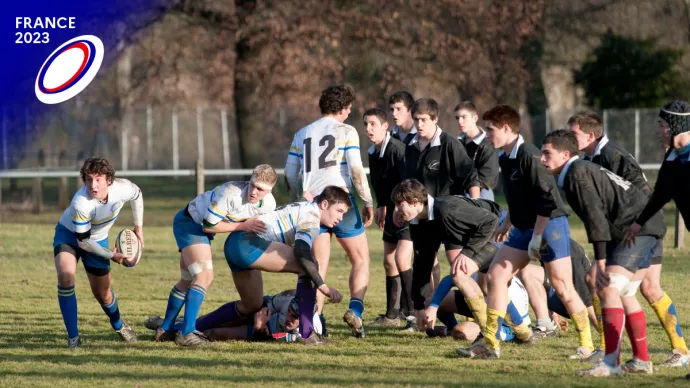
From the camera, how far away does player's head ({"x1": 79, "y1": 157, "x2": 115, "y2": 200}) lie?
7.81 meters

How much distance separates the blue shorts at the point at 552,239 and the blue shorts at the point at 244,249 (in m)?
1.87

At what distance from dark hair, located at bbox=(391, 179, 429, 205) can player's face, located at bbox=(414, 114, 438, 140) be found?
1413mm

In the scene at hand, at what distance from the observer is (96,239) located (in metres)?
8.24

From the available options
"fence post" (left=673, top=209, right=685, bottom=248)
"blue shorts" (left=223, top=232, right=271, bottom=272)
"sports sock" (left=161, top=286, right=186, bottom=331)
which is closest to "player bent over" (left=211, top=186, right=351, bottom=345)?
"blue shorts" (left=223, top=232, right=271, bottom=272)

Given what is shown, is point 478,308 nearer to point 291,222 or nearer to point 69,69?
point 291,222

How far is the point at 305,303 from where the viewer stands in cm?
793

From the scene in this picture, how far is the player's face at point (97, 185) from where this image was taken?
7.82 metres

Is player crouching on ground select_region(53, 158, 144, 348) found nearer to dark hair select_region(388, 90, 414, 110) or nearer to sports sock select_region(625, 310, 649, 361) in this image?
dark hair select_region(388, 90, 414, 110)

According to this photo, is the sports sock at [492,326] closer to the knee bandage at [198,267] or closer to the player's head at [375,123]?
the knee bandage at [198,267]

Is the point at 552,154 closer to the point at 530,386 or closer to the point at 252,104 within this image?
the point at 530,386

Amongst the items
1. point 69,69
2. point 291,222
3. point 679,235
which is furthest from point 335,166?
point 69,69

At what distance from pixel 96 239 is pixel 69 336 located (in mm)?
793

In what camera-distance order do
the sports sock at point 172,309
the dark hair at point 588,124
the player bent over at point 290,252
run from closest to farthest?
the dark hair at point 588,124
the player bent over at point 290,252
the sports sock at point 172,309

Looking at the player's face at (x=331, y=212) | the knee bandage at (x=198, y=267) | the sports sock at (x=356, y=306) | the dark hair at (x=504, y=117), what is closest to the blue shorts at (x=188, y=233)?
the knee bandage at (x=198, y=267)
